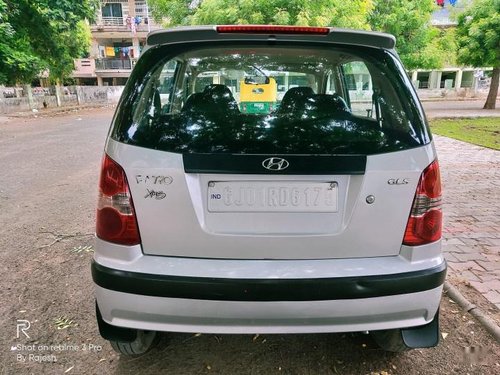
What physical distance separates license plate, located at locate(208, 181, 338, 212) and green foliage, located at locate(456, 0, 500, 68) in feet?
66.1

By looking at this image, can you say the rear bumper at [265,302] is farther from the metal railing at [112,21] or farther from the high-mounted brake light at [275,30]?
the metal railing at [112,21]

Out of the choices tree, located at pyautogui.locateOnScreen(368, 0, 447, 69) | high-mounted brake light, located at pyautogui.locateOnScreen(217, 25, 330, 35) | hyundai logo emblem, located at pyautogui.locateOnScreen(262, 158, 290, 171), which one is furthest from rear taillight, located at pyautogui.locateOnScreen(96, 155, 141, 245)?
tree, located at pyautogui.locateOnScreen(368, 0, 447, 69)

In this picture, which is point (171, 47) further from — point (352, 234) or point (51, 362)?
point (51, 362)

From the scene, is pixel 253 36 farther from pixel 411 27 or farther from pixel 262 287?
pixel 411 27

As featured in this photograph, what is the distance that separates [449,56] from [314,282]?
83.3 feet

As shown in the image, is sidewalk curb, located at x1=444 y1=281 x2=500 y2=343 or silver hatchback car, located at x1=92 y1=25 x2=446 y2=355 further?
sidewalk curb, located at x1=444 y1=281 x2=500 y2=343

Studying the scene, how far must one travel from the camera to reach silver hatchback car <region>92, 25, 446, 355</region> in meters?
1.82

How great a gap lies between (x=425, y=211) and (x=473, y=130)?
490 inches

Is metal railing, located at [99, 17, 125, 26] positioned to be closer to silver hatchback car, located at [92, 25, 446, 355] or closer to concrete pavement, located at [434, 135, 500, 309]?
concrete pavement, located at [434, 135, 500, 309]

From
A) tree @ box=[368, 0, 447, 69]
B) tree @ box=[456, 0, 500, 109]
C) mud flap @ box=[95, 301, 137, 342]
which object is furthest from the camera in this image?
tree @ box=[368, 0, 447, 69]

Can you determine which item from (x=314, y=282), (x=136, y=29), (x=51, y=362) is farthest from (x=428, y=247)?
(x=136, y=29)

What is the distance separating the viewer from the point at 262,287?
1.81 meters

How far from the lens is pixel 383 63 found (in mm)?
2068

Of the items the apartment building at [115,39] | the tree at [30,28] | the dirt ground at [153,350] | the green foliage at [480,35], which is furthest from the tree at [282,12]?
the apartment building at [115,39]
